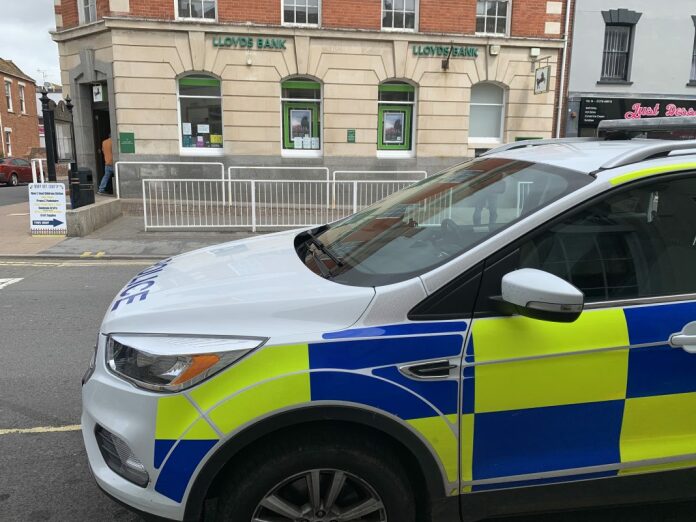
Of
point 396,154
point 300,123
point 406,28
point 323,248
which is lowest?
point 323,248

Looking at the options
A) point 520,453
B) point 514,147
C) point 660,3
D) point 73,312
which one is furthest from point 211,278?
point 660,3

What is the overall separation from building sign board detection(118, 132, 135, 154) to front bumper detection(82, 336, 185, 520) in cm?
1412

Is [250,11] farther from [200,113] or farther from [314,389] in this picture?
[314,389]

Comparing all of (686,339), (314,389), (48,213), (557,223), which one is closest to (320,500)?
(314,389)

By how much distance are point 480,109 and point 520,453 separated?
628 inches

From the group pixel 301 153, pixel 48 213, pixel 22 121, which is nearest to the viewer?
pixel 48 213

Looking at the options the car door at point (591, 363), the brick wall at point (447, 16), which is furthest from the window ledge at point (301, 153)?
the car door at point (591, 363)

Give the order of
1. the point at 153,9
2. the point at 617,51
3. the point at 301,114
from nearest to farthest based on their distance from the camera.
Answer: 1. the point at 153,9
2. the point at 301,114
3. the point at 617,51

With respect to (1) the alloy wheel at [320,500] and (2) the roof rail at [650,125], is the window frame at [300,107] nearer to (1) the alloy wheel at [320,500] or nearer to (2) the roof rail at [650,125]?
(2) the roof rail at [650,125]

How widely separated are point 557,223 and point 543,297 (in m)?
0.40

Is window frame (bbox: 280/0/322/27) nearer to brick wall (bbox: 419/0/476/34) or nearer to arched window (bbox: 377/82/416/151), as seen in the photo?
arched window (bbox: 377/82/416/151)

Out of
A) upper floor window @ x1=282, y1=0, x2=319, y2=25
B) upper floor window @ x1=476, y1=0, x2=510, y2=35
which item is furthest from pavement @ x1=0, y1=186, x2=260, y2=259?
upper floor window @ x1=476, y1=0, x2=510, y2=35

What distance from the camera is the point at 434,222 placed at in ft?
9.21

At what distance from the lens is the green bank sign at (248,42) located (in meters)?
14.9
